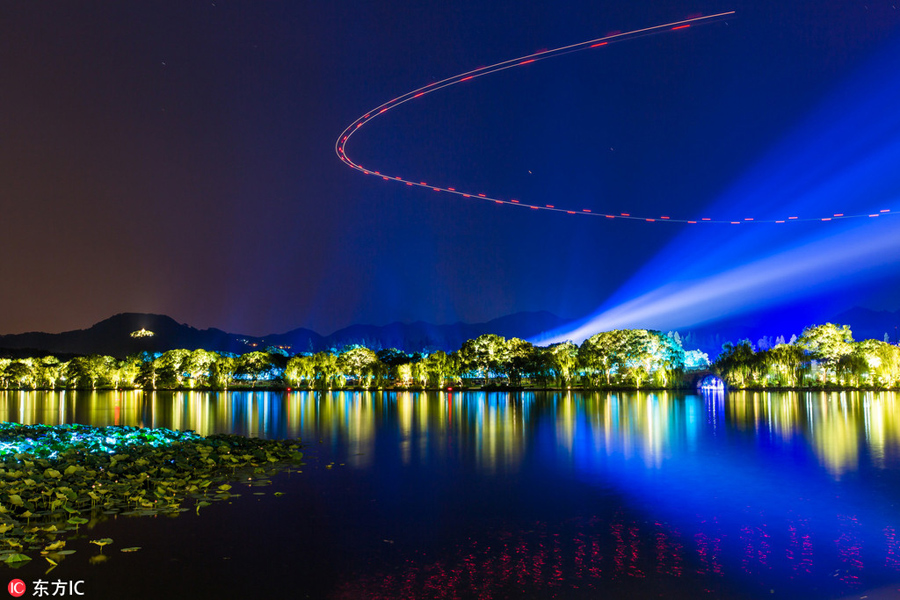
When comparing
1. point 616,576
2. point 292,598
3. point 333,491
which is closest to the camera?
point 292,598

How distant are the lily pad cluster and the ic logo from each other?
1.05m

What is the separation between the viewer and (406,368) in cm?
10950

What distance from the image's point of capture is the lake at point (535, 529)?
10102 mm

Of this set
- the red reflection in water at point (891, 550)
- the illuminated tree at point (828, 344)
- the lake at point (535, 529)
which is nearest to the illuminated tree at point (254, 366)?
the illuminated tree at point (828, 344)

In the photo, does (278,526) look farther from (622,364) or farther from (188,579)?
(622,364)

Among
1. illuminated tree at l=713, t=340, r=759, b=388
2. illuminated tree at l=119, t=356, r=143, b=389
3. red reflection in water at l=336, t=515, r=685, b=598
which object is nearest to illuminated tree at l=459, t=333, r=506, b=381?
illuminated tree at l=713, t=340, r=759, b=388

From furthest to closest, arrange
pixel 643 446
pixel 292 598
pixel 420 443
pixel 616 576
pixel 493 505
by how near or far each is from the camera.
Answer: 1. pixel 420 443
2. pixel 643 446
3. pixel 493 505
4. pixel 616 576
5. pixel 292 598

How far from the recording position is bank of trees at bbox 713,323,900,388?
83562 millimetres

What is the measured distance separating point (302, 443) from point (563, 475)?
43.7 feet

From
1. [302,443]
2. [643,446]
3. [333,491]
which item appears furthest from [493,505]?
[302,443]

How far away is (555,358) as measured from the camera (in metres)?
93.7

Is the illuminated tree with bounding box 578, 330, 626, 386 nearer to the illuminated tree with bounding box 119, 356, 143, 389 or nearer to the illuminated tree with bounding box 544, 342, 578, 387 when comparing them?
the illuminated tree with bounding box 544, 342, 578, 387

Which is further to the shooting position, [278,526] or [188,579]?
[278,526]

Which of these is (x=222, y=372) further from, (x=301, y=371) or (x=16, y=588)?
(x=16, y=588)
